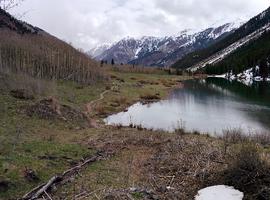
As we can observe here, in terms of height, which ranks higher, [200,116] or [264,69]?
[264,69]

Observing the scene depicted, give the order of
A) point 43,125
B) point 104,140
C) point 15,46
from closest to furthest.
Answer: point 104,140, point 43,125, point 15,46

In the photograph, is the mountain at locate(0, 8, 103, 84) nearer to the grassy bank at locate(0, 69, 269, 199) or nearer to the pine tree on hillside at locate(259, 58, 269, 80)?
the grassy bank at locate(0, 69, 269, 199)

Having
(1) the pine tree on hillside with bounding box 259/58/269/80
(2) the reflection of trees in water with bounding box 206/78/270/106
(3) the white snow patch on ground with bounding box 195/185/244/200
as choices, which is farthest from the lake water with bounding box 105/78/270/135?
(1) the pine tree on hillside with bounding box 259/58/269/80

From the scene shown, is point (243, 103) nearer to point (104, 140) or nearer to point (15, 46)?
point (15, 46)

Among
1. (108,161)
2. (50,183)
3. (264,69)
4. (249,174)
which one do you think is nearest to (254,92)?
(264,69)

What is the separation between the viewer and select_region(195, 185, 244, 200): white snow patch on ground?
15234 mm

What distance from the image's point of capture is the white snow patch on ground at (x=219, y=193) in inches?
600

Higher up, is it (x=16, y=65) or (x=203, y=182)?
(x=16, y=65)

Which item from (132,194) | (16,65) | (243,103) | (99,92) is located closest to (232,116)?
(243,103)

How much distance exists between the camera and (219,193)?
15656 millimetres

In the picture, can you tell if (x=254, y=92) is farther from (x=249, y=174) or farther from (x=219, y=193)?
(x=219, y=193)

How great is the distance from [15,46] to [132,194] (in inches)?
2760

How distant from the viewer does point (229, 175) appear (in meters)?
16.4

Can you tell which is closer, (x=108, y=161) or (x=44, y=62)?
(x=108, y=161)
